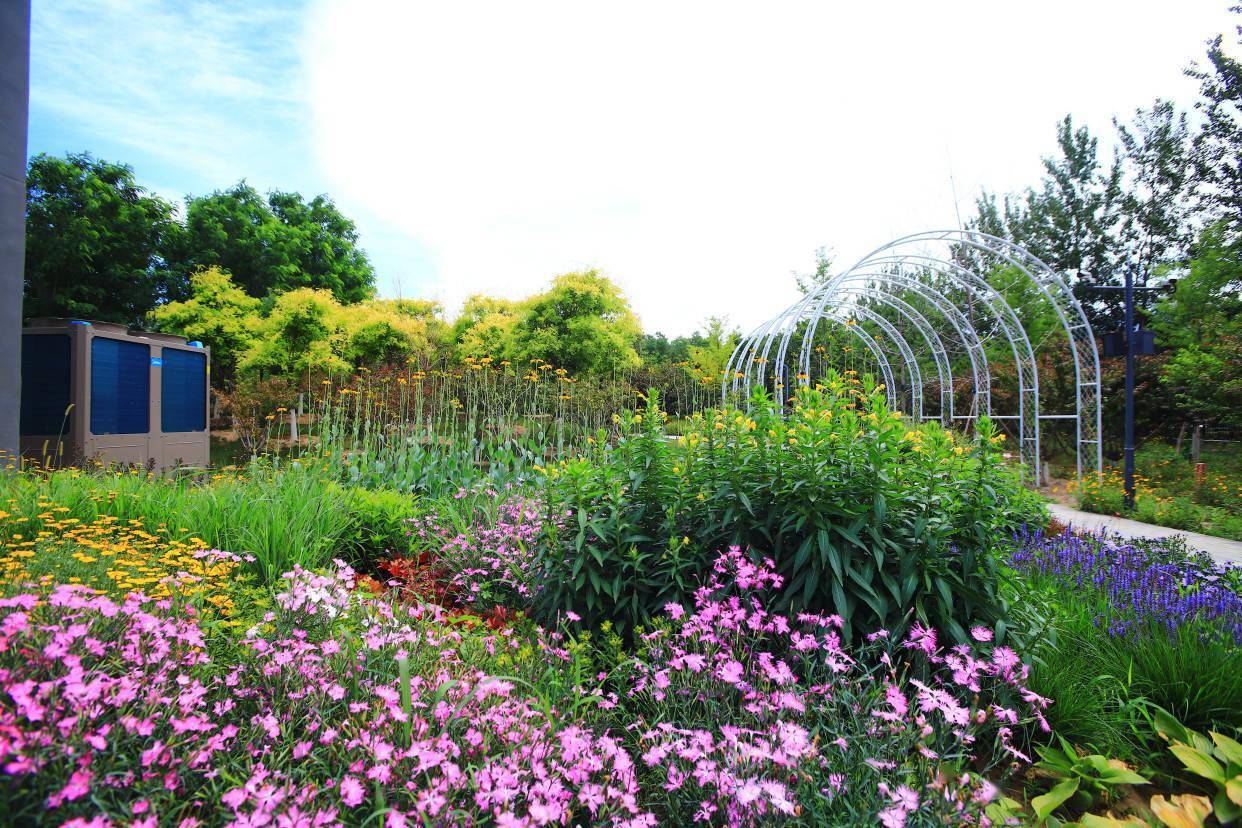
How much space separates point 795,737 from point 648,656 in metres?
0.70

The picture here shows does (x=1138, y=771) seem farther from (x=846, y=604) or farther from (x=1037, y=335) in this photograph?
(x=1037, y=335)

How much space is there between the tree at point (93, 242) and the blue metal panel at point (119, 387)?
13.7m

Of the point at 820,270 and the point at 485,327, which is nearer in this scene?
the point at 820,270

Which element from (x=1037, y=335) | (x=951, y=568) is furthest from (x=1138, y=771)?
(x=1037, y=335)

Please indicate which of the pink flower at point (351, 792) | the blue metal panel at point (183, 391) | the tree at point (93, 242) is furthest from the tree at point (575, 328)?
the tree at point (93, 242)

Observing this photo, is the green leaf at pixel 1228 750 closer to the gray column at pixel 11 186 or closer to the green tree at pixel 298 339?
the gray column at pixel 11 186

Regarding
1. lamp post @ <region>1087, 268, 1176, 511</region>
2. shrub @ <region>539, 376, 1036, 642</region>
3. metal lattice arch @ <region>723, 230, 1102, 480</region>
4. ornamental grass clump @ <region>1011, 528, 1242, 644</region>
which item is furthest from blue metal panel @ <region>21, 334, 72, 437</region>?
lamp post @ <region>1087, 268, 1176, 511</region>

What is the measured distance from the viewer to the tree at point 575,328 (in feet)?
48.1

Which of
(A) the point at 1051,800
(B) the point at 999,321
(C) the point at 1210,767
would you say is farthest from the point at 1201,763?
(B) the point at 999,321

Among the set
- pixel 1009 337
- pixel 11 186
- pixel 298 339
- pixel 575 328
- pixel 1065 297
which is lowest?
pixel 1009 337

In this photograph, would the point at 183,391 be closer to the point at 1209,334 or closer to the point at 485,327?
the point at 485,327

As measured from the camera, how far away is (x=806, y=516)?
2.04 meters

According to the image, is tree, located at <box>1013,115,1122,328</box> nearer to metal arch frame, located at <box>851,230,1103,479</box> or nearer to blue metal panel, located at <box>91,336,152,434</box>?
metal arch frame, located at <box>851,230,1103,479</box>

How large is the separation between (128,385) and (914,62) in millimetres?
12027
